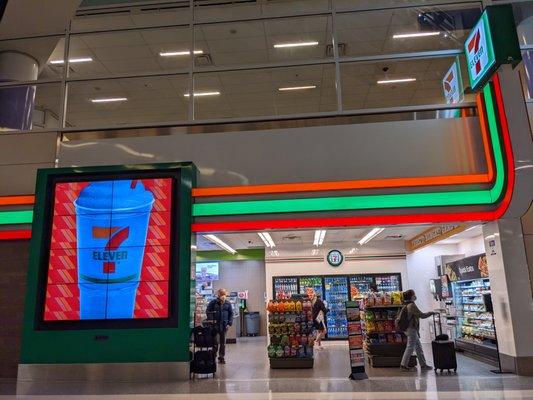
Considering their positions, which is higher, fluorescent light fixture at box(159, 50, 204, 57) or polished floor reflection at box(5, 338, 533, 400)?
fluorescent light fixture at box(159, 50, 204, 57)

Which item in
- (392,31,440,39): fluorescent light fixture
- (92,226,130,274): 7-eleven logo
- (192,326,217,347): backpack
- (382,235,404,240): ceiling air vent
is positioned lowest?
(192,326,217,347): backpack

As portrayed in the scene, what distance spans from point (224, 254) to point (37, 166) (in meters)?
9.44

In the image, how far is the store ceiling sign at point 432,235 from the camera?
9.21 metres

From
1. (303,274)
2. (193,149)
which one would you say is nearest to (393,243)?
(303,274)

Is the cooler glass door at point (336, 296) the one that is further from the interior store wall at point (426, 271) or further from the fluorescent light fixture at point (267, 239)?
the interior store wall at point (426, 271)

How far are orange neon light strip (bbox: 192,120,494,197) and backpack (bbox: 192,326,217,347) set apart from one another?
6.92 feet

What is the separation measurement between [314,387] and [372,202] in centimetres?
289

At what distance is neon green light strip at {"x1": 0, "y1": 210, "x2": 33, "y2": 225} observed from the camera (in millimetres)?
7418

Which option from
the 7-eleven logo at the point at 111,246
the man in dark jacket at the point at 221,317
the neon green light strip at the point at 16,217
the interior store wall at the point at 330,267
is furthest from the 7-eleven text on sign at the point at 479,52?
the interior store wall at the point at 330,267

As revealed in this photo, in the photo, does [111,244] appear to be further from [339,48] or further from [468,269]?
[468,269]

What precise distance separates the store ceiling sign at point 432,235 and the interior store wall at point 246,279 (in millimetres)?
5693

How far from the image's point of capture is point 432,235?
36.5 ft

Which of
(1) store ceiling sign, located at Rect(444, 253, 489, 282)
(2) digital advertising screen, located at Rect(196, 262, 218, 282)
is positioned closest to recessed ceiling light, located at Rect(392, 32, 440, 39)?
(1) store ceiling sign, located at Rect(444, 253, 489, 282)

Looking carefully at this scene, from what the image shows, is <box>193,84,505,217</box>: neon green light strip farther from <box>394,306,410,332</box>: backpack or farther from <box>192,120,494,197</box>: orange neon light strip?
<box>394,306,410,332</box>: backpack
